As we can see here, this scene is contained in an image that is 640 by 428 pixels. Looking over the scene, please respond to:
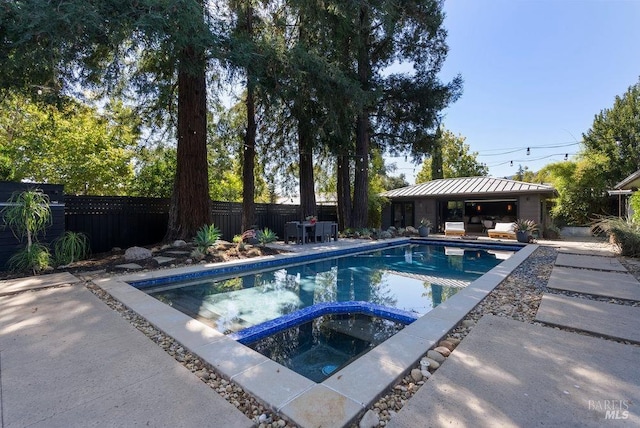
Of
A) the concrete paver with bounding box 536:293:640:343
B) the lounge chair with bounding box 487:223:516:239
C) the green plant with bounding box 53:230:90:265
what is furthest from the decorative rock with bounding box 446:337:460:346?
the lounge chair with bounding box 487:223:516:239

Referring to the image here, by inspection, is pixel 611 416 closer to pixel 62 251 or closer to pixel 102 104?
pixel 62 251

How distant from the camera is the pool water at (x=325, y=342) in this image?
2814mm

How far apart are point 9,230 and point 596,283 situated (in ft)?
32.5

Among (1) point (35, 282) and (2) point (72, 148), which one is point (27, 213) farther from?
(2) point (72, 148)

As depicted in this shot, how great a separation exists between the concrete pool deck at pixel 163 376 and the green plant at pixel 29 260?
8.00ft

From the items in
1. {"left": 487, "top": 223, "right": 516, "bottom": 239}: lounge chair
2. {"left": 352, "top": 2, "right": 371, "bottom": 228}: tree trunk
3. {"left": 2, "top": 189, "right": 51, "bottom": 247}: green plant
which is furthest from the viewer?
{"left": 487, "top": 223, "right": 516, "bottom": 239}: lounge chair

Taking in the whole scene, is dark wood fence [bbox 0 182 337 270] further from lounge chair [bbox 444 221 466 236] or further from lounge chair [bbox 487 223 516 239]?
lounge chair [bbox 487 223 516 239]

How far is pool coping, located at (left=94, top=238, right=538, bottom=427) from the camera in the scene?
1769 millimetres

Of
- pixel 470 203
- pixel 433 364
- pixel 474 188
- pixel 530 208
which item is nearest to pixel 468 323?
pixel 433 364

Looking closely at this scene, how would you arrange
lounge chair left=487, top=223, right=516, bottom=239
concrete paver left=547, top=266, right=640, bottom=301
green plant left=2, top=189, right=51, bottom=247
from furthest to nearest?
lounge chair left=487, top=223, right=516, bottom=239
green plant left=2, top=189, right=51, bottom=247
concrete paver left=547, top=266, right=640, bottom=301

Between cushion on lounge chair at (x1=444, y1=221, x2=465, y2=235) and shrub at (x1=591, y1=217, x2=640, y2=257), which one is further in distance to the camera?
cushion on lounge chair at (x1=444, y1=221, x2=465, y2=235)

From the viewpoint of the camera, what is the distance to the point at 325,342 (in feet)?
11.0

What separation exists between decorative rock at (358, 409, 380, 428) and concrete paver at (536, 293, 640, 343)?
97.3 inches

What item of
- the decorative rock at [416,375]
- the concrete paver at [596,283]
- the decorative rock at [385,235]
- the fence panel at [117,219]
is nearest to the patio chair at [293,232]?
the fence panel at [117,219]
